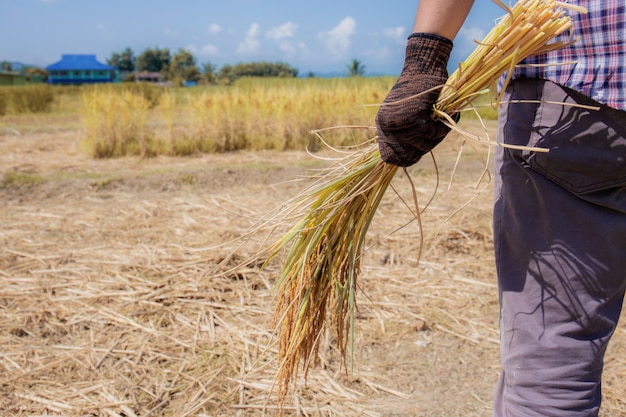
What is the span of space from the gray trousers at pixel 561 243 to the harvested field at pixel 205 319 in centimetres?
28

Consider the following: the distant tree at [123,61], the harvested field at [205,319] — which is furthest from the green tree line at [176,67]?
the harvested field at [205,319]

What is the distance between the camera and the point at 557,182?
3.67 feet

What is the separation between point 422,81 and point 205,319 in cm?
177

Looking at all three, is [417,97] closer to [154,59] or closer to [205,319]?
[205,319]

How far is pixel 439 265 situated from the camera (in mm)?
3256

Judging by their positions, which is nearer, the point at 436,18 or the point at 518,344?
the point at 436,18

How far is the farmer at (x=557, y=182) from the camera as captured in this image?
3.50ft

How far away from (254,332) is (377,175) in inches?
50.5

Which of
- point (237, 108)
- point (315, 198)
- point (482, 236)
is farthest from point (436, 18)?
point (237, 108)

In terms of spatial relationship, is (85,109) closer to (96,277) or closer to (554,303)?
(96,277)

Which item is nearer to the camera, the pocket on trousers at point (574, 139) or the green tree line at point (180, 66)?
the pocket on trousers at point (574, 139)

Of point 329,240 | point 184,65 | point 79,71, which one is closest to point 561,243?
point 329,240

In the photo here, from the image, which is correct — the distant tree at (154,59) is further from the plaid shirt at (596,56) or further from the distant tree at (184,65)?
the plaid shirt at (596,56)

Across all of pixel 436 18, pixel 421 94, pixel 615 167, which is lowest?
pixel 615 167
